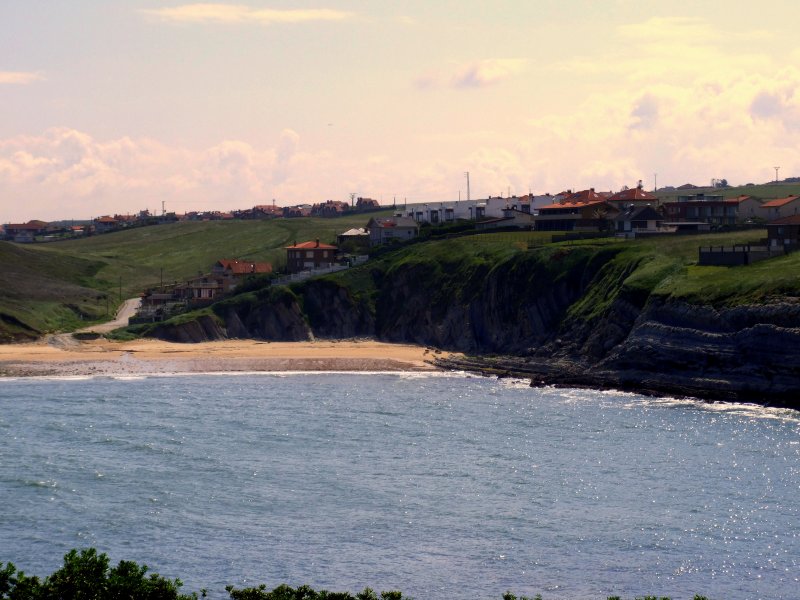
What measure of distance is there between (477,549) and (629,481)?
50.1ft

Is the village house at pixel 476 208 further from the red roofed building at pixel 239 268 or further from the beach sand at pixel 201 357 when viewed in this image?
the beach sand at pixel 201 357

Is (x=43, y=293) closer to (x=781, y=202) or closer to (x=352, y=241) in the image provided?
(x=352, y=241)

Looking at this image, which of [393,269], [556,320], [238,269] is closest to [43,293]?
[238,269]

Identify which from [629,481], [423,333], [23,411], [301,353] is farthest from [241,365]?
[629,481]

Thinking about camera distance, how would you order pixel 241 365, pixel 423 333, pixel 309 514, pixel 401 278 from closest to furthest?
pixel 309 514 < pixel 241 365 < pixel 423 333 < pixel 401 278

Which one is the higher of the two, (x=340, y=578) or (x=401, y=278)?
(x=401, y=278)

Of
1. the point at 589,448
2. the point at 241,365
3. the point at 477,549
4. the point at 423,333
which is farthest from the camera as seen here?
the point at 423,333

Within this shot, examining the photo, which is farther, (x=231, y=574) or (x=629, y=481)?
(x=629, y=481)

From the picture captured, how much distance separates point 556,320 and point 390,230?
168ft

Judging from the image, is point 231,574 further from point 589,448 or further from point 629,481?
point 589,448

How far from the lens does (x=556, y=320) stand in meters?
110

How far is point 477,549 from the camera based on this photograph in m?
51.8

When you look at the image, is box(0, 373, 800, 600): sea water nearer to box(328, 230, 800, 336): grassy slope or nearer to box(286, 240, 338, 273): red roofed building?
box(328, 230, 800, 336): grassy slope

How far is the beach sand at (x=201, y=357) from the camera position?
360 feet
